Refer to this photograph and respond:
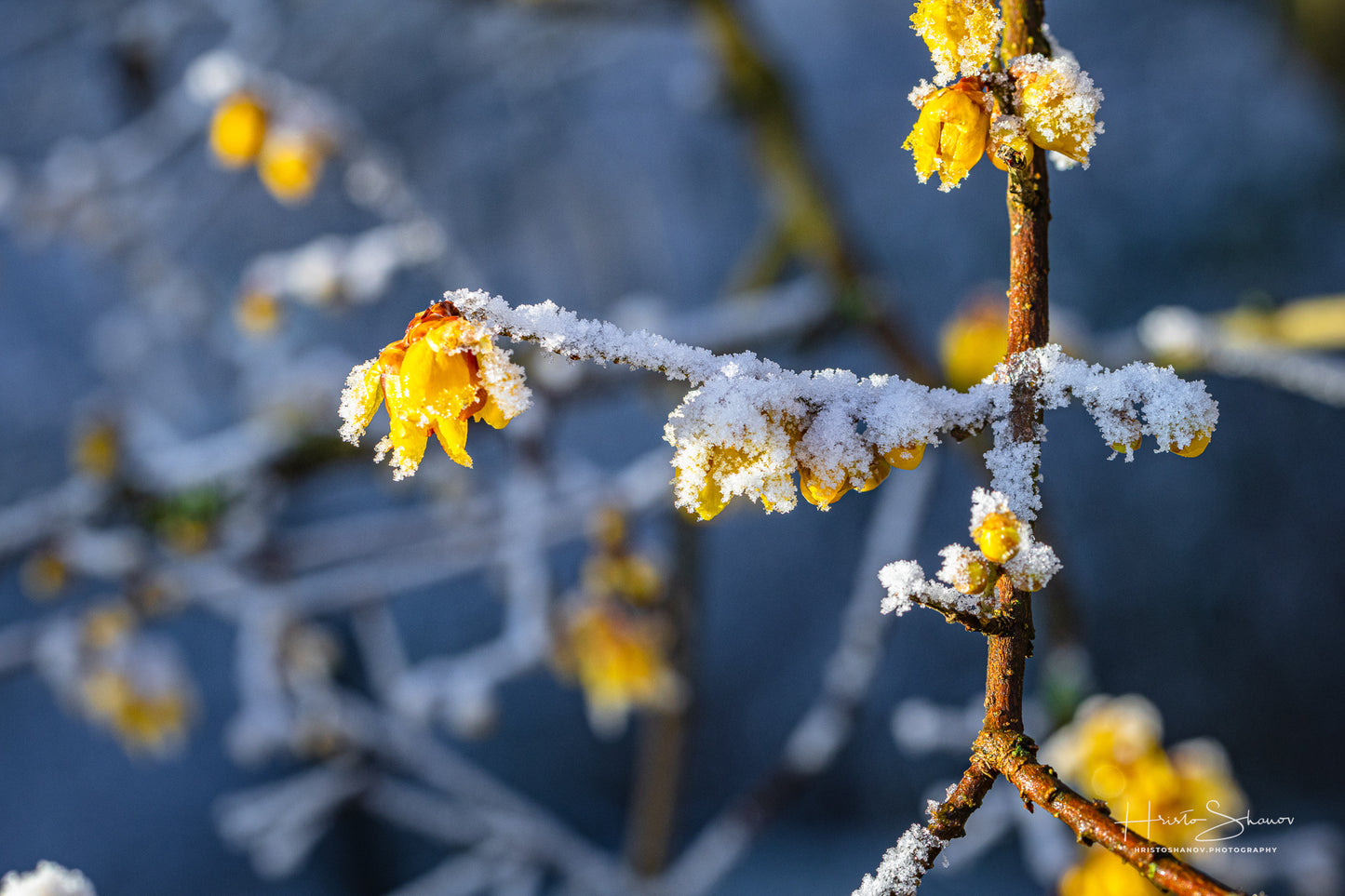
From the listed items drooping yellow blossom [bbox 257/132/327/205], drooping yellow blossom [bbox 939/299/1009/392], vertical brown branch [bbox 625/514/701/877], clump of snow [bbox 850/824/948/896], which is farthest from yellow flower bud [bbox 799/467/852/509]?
vertical brown branch [bbox 625/514/701/877]

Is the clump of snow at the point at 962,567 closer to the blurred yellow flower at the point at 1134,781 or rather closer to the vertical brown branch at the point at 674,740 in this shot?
the blurred yellow flower at the point at 1134,781

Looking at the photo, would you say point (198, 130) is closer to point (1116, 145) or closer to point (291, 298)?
point (291, 298)

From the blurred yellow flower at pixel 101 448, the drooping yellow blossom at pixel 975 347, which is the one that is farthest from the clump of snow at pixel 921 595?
the blurred yellow flower at pixel 101 448

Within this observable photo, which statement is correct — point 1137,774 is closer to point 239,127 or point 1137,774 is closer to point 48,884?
point 48,884

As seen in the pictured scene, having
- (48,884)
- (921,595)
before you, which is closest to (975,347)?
(921,595)

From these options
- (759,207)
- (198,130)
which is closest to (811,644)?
(759,207)
